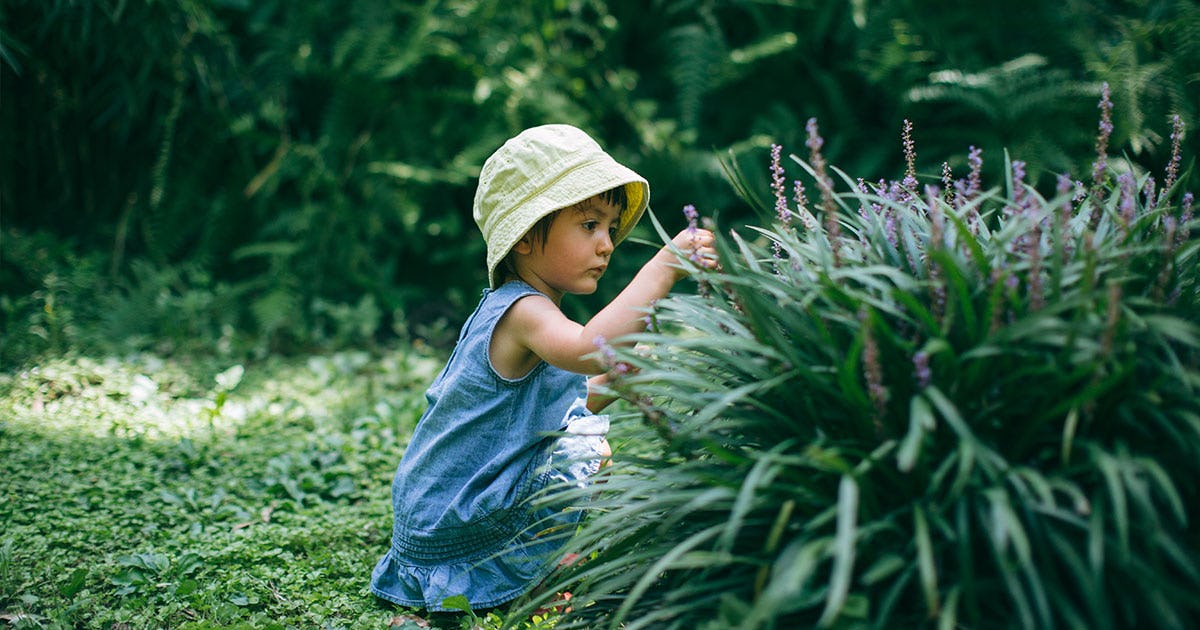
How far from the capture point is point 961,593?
4.25 feet

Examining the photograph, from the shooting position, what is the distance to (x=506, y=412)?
2.17 m

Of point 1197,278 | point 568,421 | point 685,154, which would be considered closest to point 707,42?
point 685,154

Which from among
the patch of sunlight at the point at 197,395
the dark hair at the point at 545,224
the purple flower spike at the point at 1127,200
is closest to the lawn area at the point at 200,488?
the patch of sunlight at the point at 197,395

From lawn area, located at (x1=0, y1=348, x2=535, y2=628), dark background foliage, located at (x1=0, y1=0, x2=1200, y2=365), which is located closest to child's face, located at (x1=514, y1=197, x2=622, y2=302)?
lawn area, located at (x1=0, y1=348, x2=535, y2=628)

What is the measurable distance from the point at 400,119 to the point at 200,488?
289 cm

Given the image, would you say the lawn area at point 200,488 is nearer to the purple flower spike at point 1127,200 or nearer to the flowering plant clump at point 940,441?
the flowering plant clump at point 940,441

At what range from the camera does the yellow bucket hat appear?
2.06 meters

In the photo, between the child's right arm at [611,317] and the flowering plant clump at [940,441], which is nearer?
the flowering plant clump at [940,441]

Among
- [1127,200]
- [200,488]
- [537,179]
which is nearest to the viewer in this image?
[1127,200]

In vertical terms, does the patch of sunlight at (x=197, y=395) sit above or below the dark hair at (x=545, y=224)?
below

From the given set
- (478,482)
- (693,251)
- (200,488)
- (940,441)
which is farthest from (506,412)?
(200,488)

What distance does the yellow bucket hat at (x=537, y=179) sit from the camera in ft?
6.76

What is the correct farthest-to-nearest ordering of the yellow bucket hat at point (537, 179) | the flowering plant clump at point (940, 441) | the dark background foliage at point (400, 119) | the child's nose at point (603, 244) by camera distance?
the dark background foliage at point (400, 119) → the child's nose at point (603, 244) → the yellow bucket hat at point (537, 179) → the flowering plant clump at point (940, 441)

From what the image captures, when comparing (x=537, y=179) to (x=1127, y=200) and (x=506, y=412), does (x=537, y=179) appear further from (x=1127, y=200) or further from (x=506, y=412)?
(x=1127, y=200)
